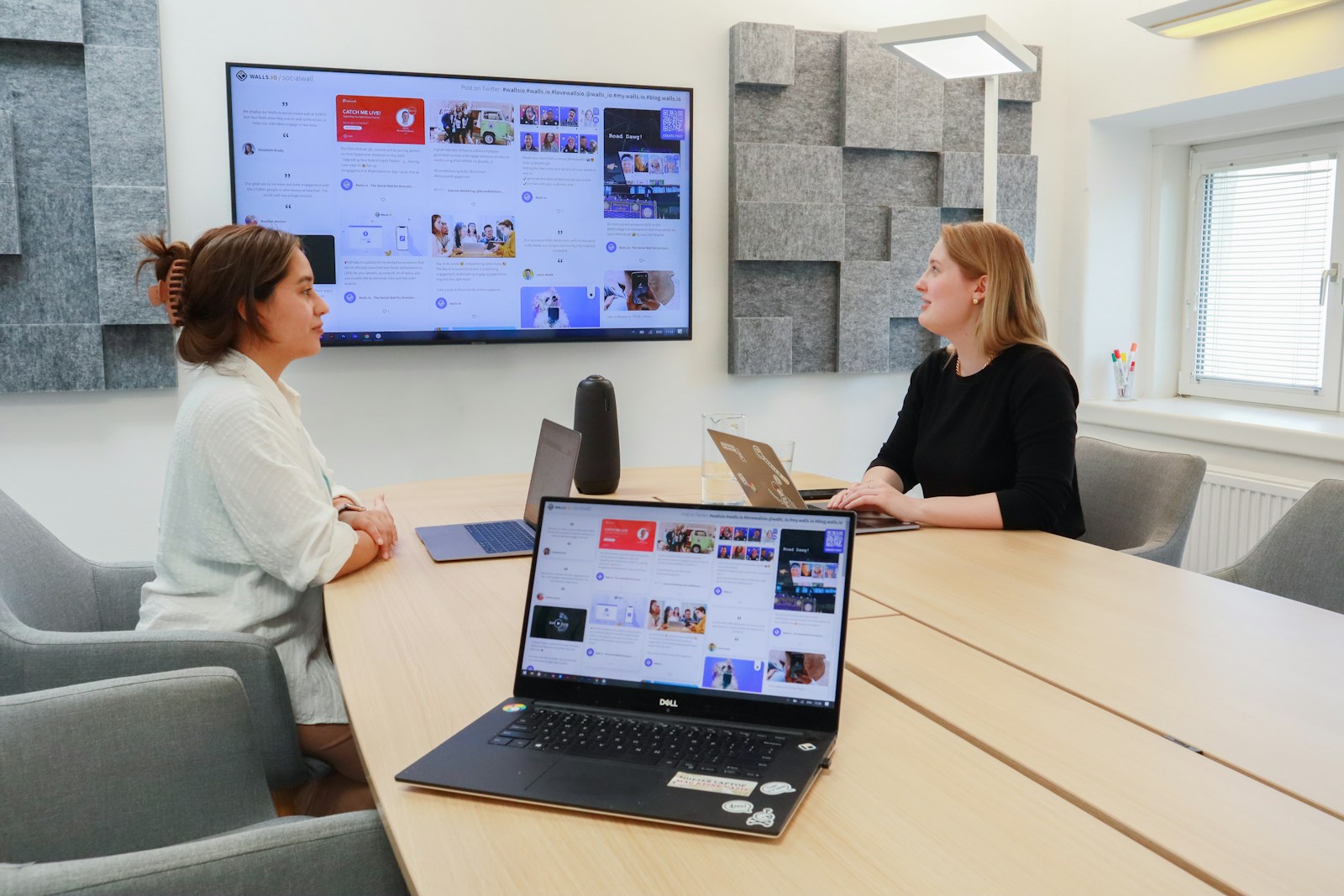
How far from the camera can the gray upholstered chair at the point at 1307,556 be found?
1.83 meters

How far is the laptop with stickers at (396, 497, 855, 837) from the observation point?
3.11ft

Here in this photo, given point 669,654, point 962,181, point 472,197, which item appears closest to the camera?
point 669,654

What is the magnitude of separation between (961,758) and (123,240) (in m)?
2.76

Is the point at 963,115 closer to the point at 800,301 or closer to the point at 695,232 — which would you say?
the point at 800,301

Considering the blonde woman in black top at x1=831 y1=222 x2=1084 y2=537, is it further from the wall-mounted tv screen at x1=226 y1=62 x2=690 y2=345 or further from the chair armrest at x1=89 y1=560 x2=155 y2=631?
the chair armrest at x1=89 y1=560 x2=155 y2=631

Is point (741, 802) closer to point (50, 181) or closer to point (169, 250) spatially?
point (169, 250)

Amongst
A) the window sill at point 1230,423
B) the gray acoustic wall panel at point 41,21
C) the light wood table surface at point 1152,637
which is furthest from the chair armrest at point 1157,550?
the gray acoustic wall panel at point 41,21

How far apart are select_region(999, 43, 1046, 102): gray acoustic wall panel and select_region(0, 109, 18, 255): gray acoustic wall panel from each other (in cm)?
317

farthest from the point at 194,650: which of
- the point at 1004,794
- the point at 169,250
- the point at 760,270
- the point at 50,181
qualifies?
the point at 760,270

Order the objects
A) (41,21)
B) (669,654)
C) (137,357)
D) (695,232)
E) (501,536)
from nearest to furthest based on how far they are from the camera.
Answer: (669,654) → (501,536) → (41,21) → (137,357) → (695,232)

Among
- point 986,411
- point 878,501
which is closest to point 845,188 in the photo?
point 986,411

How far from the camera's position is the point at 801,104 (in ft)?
11.7

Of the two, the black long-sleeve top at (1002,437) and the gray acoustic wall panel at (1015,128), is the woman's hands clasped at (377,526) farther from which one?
the gray acoustic wall panel at (1015,128)

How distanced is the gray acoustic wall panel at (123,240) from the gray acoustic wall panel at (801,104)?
5.96ft
